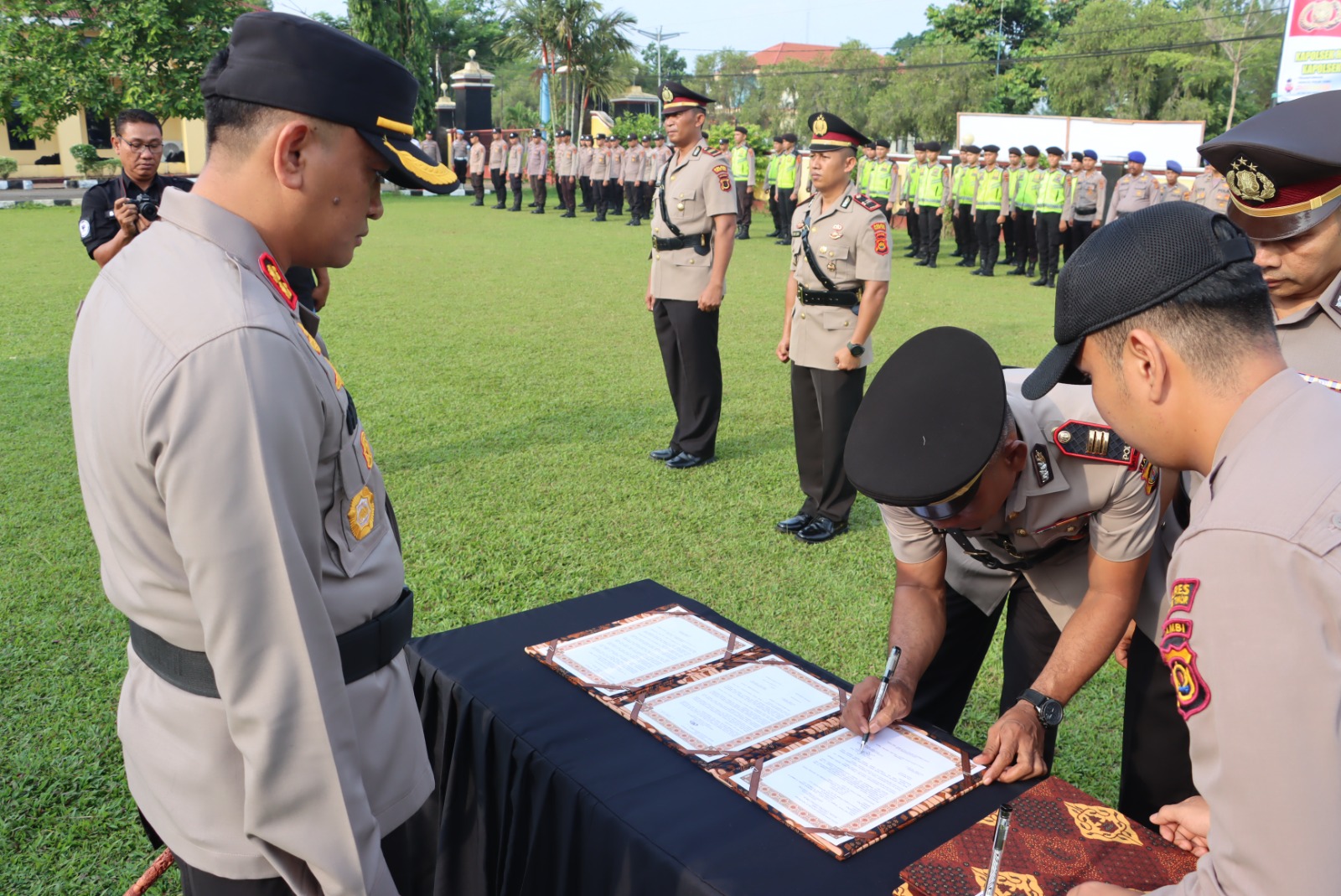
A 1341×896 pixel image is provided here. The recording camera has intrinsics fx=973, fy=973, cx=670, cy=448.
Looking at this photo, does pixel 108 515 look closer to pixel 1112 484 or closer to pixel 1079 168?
pixel 1112 484

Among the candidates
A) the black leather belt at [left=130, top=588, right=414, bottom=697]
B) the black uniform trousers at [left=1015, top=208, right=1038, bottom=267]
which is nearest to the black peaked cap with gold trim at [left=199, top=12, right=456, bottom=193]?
the black leather belt at [left=130, top=588, right=414, bottom=697]

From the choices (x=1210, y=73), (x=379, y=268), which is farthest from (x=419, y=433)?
(x=1210, y=73)

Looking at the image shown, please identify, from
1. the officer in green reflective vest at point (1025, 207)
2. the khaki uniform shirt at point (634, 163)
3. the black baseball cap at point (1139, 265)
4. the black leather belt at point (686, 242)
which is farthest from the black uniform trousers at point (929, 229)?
the black baseball cap at point (1139, 265)

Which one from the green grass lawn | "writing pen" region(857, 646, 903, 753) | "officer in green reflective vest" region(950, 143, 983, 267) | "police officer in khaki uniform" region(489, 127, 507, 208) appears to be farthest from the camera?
"police officer in khaki uniform" region(489, 127, 507, 208)

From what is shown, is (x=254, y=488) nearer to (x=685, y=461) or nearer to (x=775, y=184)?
(x=685, y=461)

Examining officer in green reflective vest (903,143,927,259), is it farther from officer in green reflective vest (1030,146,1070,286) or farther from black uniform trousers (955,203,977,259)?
officer in green reflective vest (1030,146,1070,286)

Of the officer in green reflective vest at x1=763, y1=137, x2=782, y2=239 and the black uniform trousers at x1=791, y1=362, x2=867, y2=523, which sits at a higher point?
the officer in green reflective vest at x1=763, y1=137, x2=782, y2=239

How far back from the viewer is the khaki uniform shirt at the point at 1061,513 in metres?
1.93

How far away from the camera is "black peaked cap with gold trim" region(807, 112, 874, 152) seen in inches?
193

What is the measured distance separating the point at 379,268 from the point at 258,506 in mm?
12425

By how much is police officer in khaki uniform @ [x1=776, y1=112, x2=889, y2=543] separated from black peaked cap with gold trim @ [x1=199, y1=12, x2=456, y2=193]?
3445 millimetres

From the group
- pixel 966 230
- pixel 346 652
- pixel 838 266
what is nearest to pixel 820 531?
pixel 838 266

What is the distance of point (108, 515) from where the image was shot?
4.09ft

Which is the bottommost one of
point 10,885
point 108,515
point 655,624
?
point 10,885
